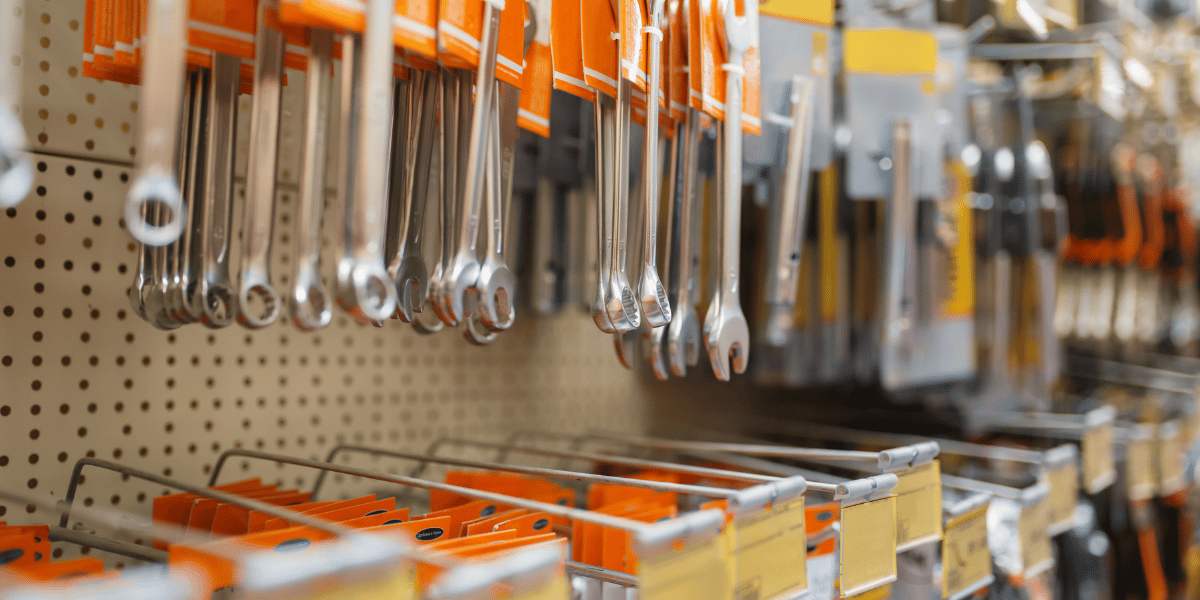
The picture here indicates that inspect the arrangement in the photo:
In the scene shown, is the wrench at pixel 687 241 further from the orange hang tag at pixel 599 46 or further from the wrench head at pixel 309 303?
the wrench head at pixel 309 303

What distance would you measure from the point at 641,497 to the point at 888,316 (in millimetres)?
585

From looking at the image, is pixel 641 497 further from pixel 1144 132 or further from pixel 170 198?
pixel 1144 132

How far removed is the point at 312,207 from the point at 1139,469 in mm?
1870

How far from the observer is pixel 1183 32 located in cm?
201

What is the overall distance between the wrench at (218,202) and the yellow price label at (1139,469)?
72.5 inches

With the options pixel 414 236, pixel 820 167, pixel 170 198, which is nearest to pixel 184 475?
pixel 414 236

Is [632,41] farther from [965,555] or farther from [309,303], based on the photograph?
[965,555]

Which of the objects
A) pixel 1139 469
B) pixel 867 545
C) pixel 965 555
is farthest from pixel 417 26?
pixel 1139 469

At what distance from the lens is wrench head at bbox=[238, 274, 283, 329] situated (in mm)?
627

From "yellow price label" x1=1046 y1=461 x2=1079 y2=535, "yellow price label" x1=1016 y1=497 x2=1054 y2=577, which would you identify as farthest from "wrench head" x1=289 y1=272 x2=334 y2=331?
"yellow price label" x1=1046 y1=461 x2=1079 y2=535

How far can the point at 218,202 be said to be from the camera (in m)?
0.71

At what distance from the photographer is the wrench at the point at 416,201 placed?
0.74 m

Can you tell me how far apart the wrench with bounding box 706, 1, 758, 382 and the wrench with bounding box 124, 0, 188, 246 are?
53 centimetres

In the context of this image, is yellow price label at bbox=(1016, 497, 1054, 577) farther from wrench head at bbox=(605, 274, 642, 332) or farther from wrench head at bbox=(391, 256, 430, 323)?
wrench head at bbox=(391, 256, 430, 323)
